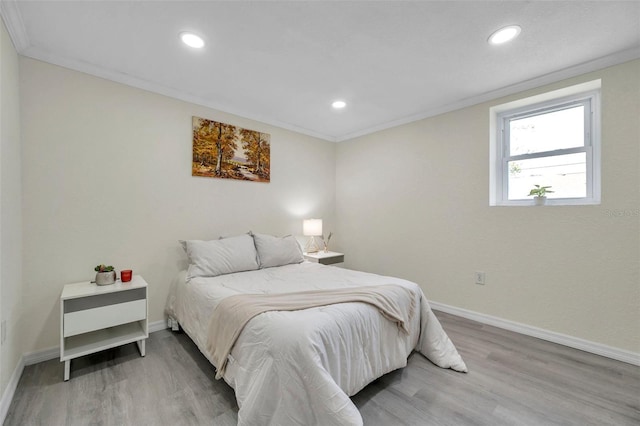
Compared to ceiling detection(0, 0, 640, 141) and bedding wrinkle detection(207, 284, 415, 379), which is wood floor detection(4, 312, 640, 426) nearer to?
bedding wrinkle detection(207, 284, 415, 379)

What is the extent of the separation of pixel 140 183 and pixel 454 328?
3485 millimetres

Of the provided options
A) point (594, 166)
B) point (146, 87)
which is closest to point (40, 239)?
point (146, 87)

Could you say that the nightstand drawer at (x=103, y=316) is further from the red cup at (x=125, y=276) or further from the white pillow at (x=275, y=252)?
the white pillow at (x=275, y=252)

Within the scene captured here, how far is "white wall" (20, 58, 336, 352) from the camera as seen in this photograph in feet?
7.25

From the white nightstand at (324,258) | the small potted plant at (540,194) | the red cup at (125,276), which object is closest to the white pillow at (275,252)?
the white nightstand at (324,258)

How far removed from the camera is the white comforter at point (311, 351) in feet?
4.47

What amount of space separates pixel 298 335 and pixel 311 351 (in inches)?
4.0

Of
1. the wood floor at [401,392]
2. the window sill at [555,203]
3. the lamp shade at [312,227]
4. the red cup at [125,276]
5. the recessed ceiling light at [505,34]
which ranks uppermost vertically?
the recessed ceiling light at [505,34]

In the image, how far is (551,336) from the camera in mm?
2576

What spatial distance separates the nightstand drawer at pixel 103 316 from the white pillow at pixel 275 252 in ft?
3.78

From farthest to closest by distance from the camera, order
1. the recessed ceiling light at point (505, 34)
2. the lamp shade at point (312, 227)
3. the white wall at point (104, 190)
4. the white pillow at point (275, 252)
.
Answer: the lamp shade at point (312, 227)
the white pillow at point (275, 252)
the white wall at point (104, 190)
the recessed ceiling light at point (505, 34)

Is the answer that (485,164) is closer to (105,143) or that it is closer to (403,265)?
(403,265)

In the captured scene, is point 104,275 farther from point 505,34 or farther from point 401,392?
point 505,34

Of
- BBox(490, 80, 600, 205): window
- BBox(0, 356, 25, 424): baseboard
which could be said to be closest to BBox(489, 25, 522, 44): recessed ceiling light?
BBox(490, 80, 600, 205): window
